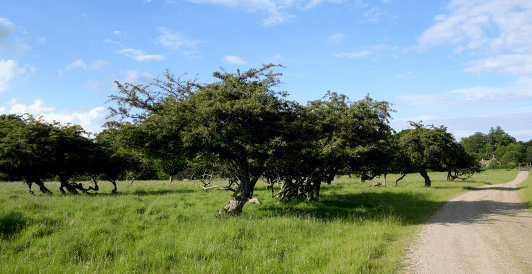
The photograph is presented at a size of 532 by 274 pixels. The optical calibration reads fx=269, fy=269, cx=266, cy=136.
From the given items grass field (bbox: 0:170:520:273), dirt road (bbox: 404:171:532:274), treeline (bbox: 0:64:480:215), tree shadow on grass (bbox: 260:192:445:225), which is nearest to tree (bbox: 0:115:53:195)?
treeline (bbox: 0:64:480:215)

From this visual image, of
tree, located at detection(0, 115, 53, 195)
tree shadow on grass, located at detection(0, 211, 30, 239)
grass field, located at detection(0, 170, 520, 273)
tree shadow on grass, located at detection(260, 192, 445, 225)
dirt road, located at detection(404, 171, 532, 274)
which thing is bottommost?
tree shadow on grass, located at detection(260, 192, 445, 225)

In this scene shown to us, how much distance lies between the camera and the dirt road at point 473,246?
704 centimetres

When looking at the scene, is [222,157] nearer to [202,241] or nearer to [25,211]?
[202,241]

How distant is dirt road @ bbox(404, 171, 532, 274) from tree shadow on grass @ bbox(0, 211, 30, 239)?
12901mm

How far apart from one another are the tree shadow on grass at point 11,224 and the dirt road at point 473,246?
508 inches

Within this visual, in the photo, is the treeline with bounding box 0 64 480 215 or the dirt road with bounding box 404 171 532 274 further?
the treeline with bounding box 0 64 480 215

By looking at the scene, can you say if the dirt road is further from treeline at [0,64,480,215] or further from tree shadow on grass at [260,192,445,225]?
treeline at [0,64,480,215]

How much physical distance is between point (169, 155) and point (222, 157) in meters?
2.78

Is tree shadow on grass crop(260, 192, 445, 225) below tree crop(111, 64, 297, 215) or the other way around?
below

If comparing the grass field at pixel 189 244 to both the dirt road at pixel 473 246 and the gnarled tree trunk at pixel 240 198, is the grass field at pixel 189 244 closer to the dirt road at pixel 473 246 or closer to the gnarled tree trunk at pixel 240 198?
the dirt road at pixel 473 246

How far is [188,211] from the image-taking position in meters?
14.8

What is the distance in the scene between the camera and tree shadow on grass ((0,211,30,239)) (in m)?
9.59

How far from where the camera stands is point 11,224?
34.7 ft

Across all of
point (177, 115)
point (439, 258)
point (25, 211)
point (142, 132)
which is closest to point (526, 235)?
point (439, 258)
